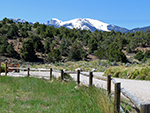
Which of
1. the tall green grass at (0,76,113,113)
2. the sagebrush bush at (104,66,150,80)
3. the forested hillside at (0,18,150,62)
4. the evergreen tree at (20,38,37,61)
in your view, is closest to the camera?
the tall green grass at (0,76,113,113)

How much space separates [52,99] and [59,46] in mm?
62583

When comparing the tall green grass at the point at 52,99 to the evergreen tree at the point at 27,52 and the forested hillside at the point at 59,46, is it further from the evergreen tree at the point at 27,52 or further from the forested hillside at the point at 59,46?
the evergreen tree at the point at 27,52

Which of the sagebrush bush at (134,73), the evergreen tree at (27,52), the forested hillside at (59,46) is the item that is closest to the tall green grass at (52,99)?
the sagebrush bush at (134,73)

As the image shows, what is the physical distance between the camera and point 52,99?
7.55m

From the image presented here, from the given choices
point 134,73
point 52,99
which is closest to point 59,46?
point 134,73

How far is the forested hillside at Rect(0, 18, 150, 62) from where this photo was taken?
53.4 metres

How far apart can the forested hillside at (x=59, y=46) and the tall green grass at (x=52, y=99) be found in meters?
35.1

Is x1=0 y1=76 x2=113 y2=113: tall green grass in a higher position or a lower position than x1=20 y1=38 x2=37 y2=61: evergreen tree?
lower

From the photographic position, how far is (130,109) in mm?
6270

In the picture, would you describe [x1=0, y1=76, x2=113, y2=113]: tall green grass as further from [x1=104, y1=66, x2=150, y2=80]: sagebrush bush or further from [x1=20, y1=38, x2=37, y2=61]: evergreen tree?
[x1=20, y1=38, x2=37, y2=61]: evergreen tree

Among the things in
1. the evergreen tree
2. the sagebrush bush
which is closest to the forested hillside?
the evergreen tree

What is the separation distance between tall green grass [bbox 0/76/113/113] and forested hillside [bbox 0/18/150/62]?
115ft

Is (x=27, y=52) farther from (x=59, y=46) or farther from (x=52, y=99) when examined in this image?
(x=52, y=99)

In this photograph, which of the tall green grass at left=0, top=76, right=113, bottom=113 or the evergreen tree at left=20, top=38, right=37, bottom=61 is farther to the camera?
the evergreen tree at left=20, top=38, right=37, bottom=61
